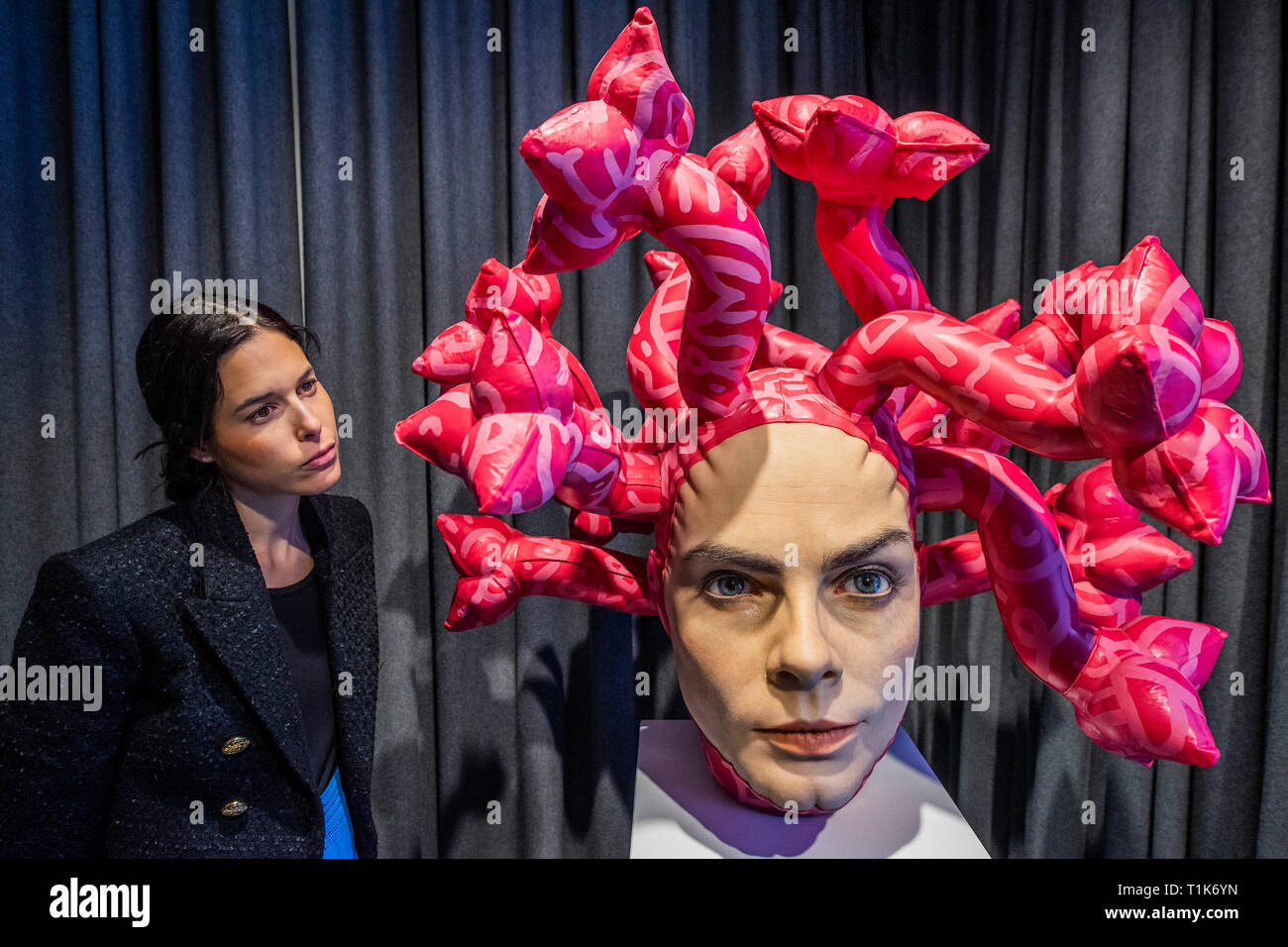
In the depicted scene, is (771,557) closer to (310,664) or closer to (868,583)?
(868,583)

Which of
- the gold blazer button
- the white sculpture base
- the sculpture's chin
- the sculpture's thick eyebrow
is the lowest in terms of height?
the white sculpture base

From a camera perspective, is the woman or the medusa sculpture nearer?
the medusa sculpture

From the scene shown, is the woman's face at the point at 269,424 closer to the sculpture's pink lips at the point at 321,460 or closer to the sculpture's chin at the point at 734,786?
the sculpture's pink lips at the point at 321,460

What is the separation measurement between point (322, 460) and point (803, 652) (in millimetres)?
796

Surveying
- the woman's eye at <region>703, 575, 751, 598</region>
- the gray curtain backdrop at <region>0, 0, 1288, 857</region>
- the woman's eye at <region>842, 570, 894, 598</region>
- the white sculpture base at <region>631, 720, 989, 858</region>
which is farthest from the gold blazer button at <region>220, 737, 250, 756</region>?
the woman's eye at <region>842, 570, 894, 598</region>

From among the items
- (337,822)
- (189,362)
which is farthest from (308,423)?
(337,822)

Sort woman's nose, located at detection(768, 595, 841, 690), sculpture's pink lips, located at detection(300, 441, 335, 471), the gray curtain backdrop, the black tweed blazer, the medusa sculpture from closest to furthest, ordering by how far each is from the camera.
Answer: the medusa sculpture
woman's nose, located at detection(768, 595, 841, 690)
the black tweed blazer
sculpture's pink lips, located at detection(300, 441, 335, 471)
the gray curtain backdrop

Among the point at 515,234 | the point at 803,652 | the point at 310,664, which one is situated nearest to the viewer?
the point at 803,652

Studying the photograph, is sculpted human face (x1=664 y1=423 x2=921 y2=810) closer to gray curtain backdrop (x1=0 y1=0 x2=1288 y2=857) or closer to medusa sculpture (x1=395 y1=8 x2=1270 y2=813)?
medusa sculpture (x1=395 y1=8 x2=1270 y2=813)

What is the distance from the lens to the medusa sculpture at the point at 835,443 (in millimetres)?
811

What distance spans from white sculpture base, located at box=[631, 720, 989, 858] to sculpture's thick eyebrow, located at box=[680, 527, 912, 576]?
0.44 metres

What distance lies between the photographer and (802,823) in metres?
1.16

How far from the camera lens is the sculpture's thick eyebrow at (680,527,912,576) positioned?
3.17 feet

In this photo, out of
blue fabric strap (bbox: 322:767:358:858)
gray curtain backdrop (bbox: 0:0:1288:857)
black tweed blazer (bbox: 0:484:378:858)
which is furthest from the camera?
gray curtain backdrop (bbox: 0:0:1288:857)
